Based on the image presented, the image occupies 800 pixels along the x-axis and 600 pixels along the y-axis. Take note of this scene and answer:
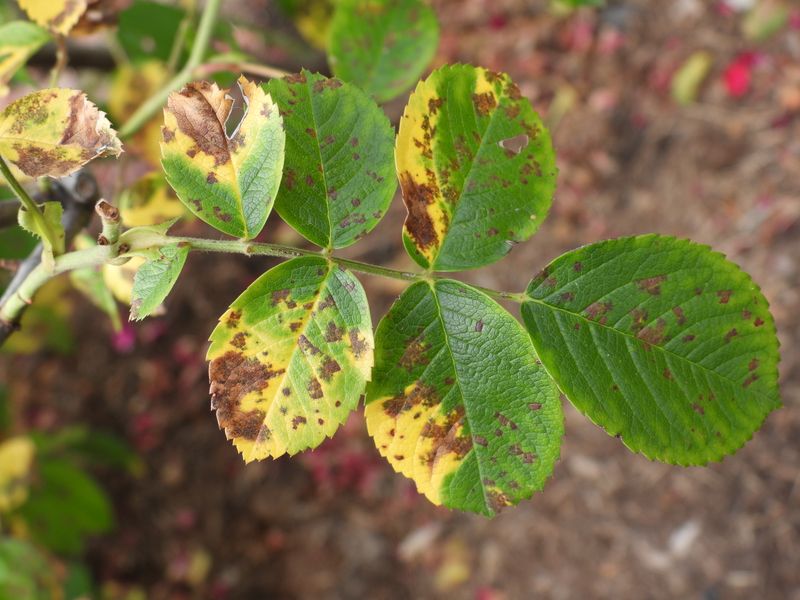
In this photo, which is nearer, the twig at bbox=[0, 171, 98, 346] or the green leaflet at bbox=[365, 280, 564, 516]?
the green leaflet at bbox=[365, 280, 564, 516]

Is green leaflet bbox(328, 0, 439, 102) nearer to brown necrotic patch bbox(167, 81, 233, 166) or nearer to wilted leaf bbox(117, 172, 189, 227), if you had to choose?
wilted leaf bbox(117, 172, 189, 227)

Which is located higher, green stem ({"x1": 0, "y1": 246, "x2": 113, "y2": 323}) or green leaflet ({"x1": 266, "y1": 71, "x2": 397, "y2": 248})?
green leaflet ({"x1": 266, "y1": 71, "x2": 397, "y2": 248})

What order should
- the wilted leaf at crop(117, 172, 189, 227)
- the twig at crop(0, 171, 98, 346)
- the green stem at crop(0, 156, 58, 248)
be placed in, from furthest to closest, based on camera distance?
the wilted leaf at crop(117, 172, 189, 227)
the twig at crop(0, 171, 98, 346)
the green stem at crop(0, 156, 58, 248)

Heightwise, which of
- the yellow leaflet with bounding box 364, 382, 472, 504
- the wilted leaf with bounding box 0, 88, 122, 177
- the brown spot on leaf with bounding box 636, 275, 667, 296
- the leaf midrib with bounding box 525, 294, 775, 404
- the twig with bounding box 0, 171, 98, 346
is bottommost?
the yellow leaflet with bounding box 364, 382, 472, 504

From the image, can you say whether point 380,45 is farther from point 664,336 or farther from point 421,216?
point 664,336

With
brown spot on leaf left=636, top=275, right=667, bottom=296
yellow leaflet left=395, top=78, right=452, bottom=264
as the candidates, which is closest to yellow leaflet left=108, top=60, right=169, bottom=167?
yellow leaflet left=395, top=78, right=452, bottom=264

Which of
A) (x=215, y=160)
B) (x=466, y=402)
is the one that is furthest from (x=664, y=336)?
(x=215, y=160)

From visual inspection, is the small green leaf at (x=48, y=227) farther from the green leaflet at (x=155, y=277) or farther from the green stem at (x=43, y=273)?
the green leaflet at (x=155, y=277)

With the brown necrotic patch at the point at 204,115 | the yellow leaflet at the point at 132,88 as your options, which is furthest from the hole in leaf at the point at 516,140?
the yellow leaflet at the point at 132,88
